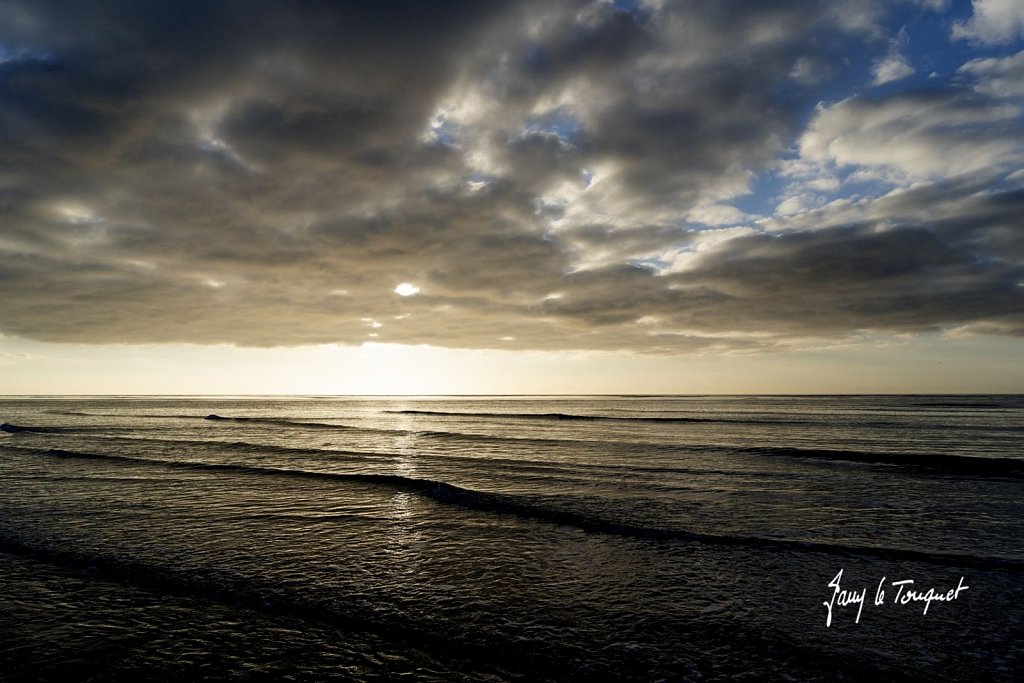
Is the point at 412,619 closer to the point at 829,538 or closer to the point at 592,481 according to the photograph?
the point at 829,538

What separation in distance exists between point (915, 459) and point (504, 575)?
2823cm

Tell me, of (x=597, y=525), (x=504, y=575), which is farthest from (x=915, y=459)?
(x=504, y=575)

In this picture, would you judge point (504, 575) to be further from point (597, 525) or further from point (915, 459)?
point (915, 459)

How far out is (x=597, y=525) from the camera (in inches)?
537

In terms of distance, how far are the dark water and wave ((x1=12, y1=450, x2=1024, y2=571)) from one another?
87 millimetres

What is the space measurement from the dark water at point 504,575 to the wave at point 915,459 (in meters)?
2.16

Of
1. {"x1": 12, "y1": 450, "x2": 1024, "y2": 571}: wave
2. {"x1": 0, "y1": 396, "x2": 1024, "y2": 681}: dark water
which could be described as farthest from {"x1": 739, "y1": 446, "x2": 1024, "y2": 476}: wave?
{"x1": 12, "y1": 450, "x2": 1024, "y2": 571}: wave

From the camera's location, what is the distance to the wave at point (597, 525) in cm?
1102

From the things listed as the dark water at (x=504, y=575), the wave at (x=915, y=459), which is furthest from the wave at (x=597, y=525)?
the wave at (x=915, y=459)

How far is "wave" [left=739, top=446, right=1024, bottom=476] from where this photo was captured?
2408 cm

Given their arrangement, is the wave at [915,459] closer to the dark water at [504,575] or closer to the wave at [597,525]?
the dark water at [504,575]

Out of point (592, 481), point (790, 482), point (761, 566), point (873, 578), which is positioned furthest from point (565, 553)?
point (790, 482)

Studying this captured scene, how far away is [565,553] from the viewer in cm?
1134

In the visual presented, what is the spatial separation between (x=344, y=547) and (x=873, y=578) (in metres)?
10.7
